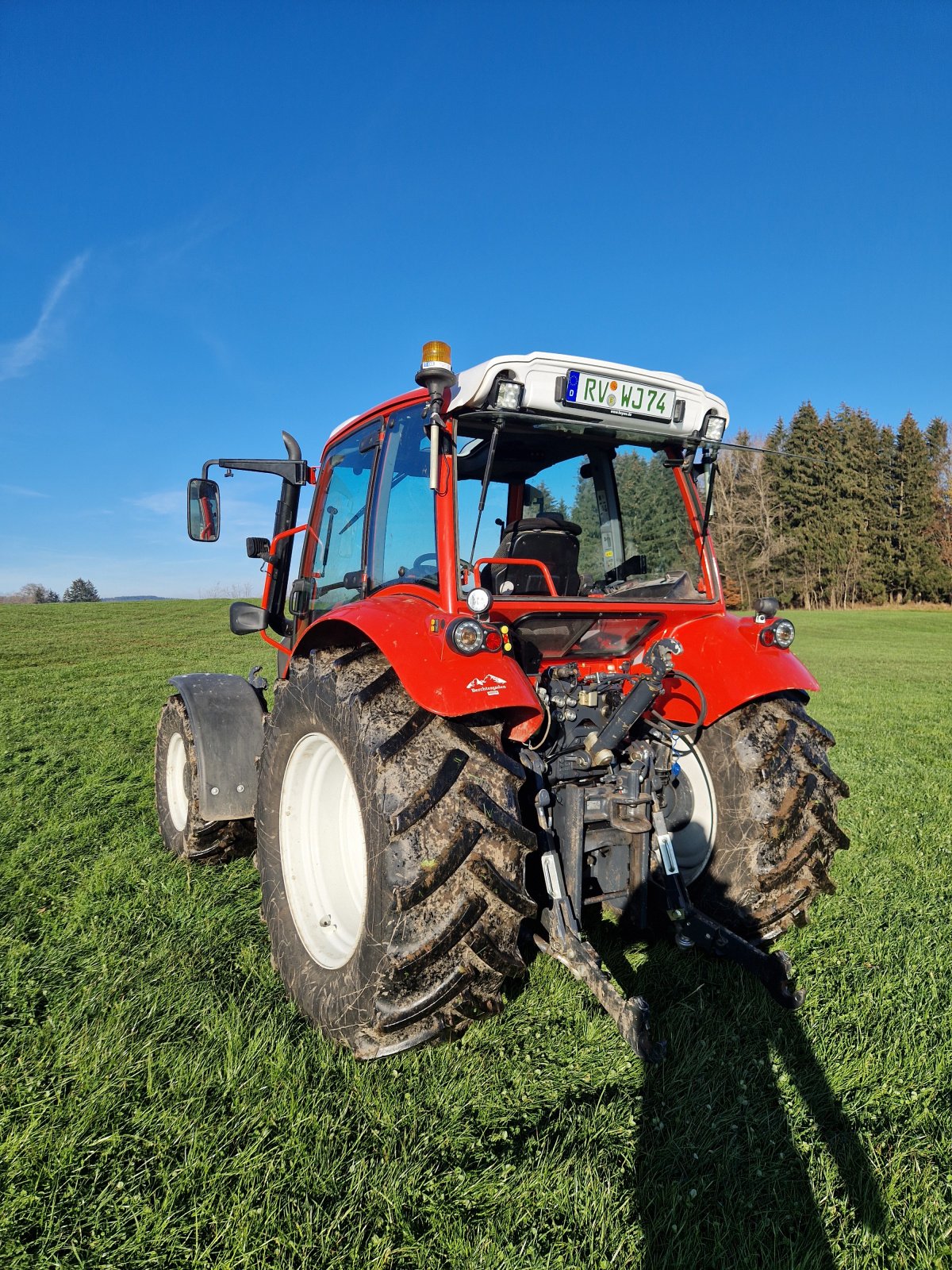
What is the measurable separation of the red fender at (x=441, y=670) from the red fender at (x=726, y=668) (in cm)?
105

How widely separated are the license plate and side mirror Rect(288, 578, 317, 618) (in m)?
1.93

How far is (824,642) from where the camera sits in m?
25.2

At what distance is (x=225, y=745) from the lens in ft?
12.8

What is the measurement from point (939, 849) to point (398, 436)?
4.35 m

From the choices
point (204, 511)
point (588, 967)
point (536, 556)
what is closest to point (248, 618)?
point (204, 511)

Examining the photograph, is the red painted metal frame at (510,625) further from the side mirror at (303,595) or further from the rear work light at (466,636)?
the side mirror at (303,595)

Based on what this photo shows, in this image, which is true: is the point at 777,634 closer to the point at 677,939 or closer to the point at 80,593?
the point at 677,939

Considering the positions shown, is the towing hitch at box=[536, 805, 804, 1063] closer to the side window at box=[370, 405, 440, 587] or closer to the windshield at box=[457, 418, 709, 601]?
the windshield at box=[457, 418, 709, 601]

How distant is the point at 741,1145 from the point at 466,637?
5.69 feet

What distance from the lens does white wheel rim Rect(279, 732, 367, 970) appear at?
120 inches

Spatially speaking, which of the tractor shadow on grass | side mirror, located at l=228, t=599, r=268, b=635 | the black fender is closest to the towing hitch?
the tractor shadow on grass

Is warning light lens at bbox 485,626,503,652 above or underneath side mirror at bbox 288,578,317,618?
underneath

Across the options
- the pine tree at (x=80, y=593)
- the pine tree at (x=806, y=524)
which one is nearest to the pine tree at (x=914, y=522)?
the pine tree at (x=806, y=524)

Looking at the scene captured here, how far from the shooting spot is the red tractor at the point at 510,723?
234 cm
